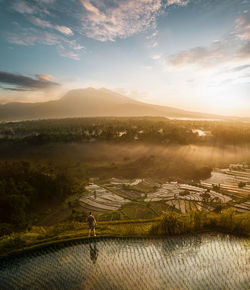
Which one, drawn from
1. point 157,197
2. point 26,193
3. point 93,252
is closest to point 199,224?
point 93,252

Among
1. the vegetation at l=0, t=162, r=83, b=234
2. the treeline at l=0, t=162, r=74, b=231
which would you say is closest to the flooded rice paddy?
the vegetation at l=0, t=162, r=83, b=234

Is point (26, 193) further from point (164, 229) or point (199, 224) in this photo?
point (199, 224)

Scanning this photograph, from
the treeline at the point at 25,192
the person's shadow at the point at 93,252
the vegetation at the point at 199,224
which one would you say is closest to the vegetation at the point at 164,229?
the vegetation at the point at 199,224

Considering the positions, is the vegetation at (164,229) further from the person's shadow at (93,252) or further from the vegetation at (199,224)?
the person's shadow at (93,252)

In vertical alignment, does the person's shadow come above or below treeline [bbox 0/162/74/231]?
above

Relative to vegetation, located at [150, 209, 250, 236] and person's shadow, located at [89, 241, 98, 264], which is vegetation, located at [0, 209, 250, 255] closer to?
vegetation, located at [150, 209, 250, 236]

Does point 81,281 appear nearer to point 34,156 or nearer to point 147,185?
point 147,185
